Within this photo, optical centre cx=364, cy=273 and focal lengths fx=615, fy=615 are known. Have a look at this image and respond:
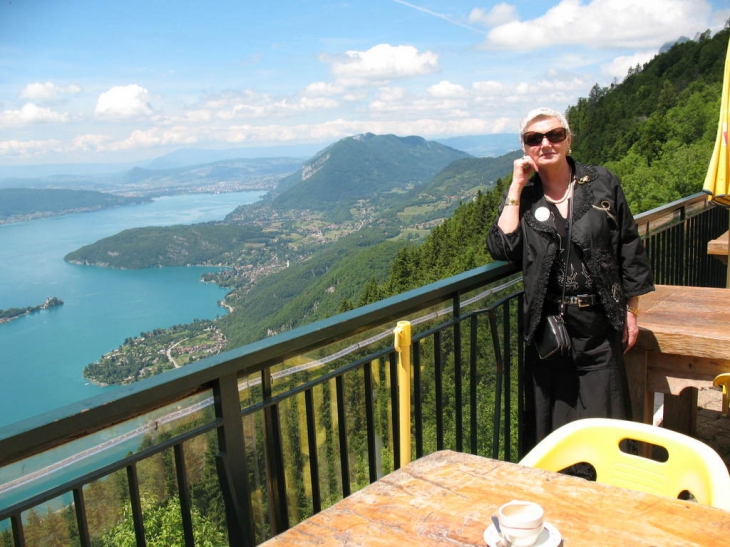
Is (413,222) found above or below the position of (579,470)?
below

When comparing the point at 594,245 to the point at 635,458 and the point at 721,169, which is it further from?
the point at 721,169

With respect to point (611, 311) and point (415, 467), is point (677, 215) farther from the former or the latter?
point (415, 467)

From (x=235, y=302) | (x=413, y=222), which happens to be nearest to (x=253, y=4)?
(x=413, y=222)

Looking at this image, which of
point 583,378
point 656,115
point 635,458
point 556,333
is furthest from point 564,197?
point 656,115

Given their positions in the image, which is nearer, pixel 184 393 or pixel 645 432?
pixel 184 393

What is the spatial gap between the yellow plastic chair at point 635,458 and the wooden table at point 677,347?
3.34 ft

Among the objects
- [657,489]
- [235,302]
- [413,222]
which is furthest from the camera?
[413,222]

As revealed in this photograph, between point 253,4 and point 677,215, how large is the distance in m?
215

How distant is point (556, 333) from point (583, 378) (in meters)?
0.27

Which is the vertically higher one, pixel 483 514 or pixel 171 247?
pixel 483 514

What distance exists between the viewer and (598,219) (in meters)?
2.53

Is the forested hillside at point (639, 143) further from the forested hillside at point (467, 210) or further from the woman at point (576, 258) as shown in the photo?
the woman at point (576, 258)

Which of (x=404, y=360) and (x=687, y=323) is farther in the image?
(x=687, y=323)

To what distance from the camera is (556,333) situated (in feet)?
8.48
